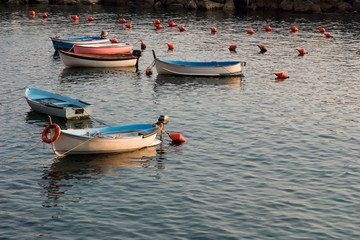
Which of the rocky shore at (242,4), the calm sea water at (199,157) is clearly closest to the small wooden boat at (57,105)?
the calm sea water at (199,157)

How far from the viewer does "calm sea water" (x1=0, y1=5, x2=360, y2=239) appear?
30.7 m

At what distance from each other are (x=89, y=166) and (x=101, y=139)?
70.8 inches

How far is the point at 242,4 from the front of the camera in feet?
398

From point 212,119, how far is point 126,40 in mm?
38537

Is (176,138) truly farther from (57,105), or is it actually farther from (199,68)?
(199,68)

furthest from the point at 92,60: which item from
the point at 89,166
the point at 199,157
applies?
the point at 89,166

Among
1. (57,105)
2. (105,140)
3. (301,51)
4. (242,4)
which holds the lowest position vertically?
(105,140)

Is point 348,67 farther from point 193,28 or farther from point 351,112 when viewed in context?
point 193,28

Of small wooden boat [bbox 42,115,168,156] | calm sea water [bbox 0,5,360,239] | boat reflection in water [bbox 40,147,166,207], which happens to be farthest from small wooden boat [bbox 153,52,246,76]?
boat reflection in water [bbox 40,147,166,207]

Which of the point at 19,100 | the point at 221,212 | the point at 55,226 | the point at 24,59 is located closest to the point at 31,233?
the point at 55,226

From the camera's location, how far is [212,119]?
47.9 meters

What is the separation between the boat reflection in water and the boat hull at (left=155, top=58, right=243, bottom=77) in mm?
21878

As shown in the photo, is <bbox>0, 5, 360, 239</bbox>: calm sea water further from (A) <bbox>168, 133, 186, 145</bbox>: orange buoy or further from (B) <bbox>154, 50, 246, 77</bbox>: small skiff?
(B) <bbox>154, 50, 246, 77</bbox>: small skiff

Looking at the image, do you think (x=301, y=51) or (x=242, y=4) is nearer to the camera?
(x=301, y=51)
